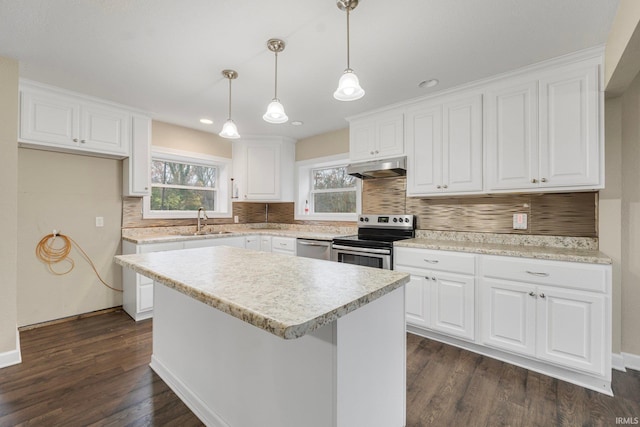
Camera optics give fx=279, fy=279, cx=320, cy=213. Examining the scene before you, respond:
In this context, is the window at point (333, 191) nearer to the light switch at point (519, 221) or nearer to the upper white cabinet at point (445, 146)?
the upper white cabinet at point (445, 146)

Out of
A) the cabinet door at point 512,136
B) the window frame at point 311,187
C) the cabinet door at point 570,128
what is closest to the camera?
the cabinet door at point 570,128

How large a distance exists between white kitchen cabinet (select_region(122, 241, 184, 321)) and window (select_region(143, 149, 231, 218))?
2.37ft

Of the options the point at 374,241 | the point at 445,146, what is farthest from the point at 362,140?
the point at 374,241

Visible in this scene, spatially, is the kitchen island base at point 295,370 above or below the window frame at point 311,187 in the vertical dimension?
below

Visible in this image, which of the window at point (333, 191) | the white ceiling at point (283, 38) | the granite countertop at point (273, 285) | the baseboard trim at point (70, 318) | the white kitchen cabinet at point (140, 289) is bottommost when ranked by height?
the baseboard trim at point (70, 318)

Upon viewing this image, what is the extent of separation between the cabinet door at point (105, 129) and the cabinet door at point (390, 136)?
2811mm

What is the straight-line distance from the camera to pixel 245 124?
12.2ft

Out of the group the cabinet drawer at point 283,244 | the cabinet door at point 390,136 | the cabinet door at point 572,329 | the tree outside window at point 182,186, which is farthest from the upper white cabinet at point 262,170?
the cabinet door at point 572,329

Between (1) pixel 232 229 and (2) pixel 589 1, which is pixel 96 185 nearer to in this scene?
(1) pixel 232 229

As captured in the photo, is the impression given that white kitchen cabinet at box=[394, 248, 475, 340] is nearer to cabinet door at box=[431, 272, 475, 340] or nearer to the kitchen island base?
cabinet door at box=[431, 272, 475, 340]

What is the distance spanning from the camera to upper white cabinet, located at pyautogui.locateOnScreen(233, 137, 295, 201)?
4270mm

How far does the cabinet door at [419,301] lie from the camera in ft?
8.27

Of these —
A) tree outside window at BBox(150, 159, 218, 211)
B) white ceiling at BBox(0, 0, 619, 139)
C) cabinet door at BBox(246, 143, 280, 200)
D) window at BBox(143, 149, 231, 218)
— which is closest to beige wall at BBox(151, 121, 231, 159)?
window at BBox(143, 149, 231, 218)

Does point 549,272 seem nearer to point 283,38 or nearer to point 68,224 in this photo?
point 283,38
